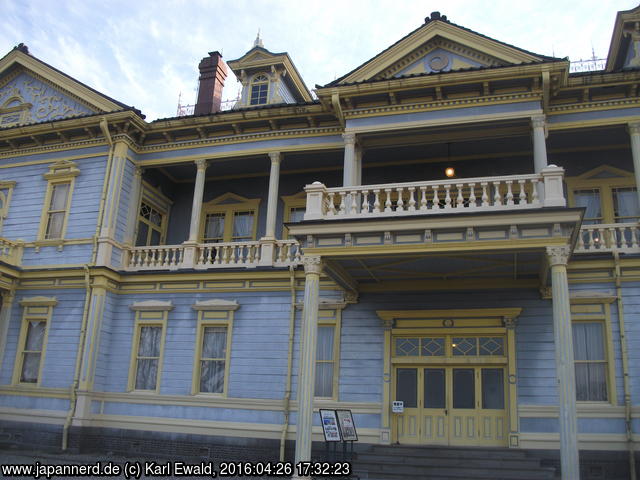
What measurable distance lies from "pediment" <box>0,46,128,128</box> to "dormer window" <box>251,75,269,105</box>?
4.71m

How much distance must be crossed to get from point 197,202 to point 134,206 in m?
2.18

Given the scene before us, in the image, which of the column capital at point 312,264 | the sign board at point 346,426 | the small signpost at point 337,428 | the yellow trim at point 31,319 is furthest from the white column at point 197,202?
the small signpost at point 337,428

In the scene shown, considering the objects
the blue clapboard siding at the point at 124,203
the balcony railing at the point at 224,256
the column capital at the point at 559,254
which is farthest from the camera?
the blue clapboard siding at the point at 124,203

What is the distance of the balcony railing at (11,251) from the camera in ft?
62.3

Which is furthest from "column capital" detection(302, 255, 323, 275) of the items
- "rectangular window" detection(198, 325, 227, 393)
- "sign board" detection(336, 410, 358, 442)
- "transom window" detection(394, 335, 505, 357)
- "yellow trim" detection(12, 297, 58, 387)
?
"yellow trim" detection(12, 297, 58, 387)

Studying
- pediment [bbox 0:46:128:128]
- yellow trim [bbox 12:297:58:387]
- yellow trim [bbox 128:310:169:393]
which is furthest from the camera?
pediment [bbox 0:46:128:128]

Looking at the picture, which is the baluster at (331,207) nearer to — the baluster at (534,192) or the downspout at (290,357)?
the downspout at (290,357)

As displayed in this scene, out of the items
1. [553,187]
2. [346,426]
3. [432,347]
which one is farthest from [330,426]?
[553,187]

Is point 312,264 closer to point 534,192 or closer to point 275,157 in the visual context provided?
point 534,192

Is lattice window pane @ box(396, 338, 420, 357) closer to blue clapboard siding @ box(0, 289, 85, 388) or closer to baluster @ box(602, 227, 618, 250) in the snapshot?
baluster @ box(602, 227, 618, 250)

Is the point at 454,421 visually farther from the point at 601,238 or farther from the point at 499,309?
the point at 601,238

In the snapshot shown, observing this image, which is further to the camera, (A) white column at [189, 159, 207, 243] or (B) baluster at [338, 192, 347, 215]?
(A) white column at [189, 159, 207, 243]

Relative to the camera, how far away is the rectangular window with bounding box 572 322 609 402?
14.6 m

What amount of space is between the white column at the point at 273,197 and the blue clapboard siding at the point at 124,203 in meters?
4.54
